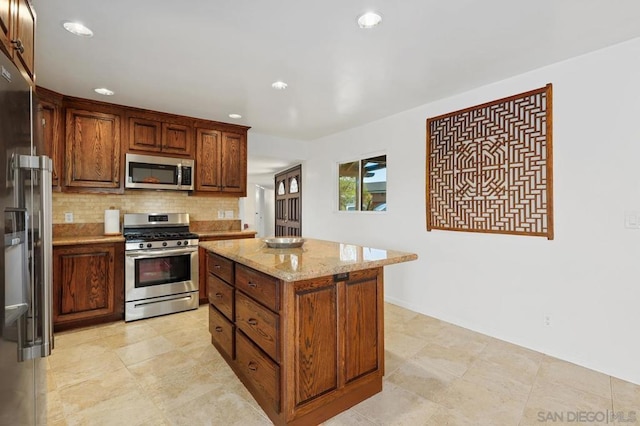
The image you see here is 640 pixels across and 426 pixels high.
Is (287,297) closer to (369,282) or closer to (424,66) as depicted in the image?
(369,282)

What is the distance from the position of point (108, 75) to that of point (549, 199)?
3.98 metres

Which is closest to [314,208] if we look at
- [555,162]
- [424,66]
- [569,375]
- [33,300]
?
[424,66]

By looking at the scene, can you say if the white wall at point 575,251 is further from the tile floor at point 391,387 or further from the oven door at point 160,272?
the oven door at point 160,272

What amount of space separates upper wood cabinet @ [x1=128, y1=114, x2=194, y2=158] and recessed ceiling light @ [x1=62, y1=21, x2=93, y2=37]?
169 centimetres

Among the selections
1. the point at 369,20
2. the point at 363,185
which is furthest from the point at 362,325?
the point at 363,185

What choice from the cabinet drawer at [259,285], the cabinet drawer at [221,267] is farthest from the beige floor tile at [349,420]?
the cabinet drawer at [221,267]

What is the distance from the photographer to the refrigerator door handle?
124 cm

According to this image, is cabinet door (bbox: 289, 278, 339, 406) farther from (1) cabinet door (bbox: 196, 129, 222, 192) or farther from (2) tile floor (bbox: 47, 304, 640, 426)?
(1) cabinet door (bbox: 196, 129, 222, 192)

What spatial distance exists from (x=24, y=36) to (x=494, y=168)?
3.38 m

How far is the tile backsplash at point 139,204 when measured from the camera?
368 centimetres

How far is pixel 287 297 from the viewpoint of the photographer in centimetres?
168

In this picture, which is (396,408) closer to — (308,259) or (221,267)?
(308,259)

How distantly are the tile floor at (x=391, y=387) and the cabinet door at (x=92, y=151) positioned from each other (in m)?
1.66

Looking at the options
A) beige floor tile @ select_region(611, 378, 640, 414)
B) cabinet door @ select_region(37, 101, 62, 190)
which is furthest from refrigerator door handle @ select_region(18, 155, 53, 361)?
beige floor tile @ select_region(611, 378, 640, 414)
